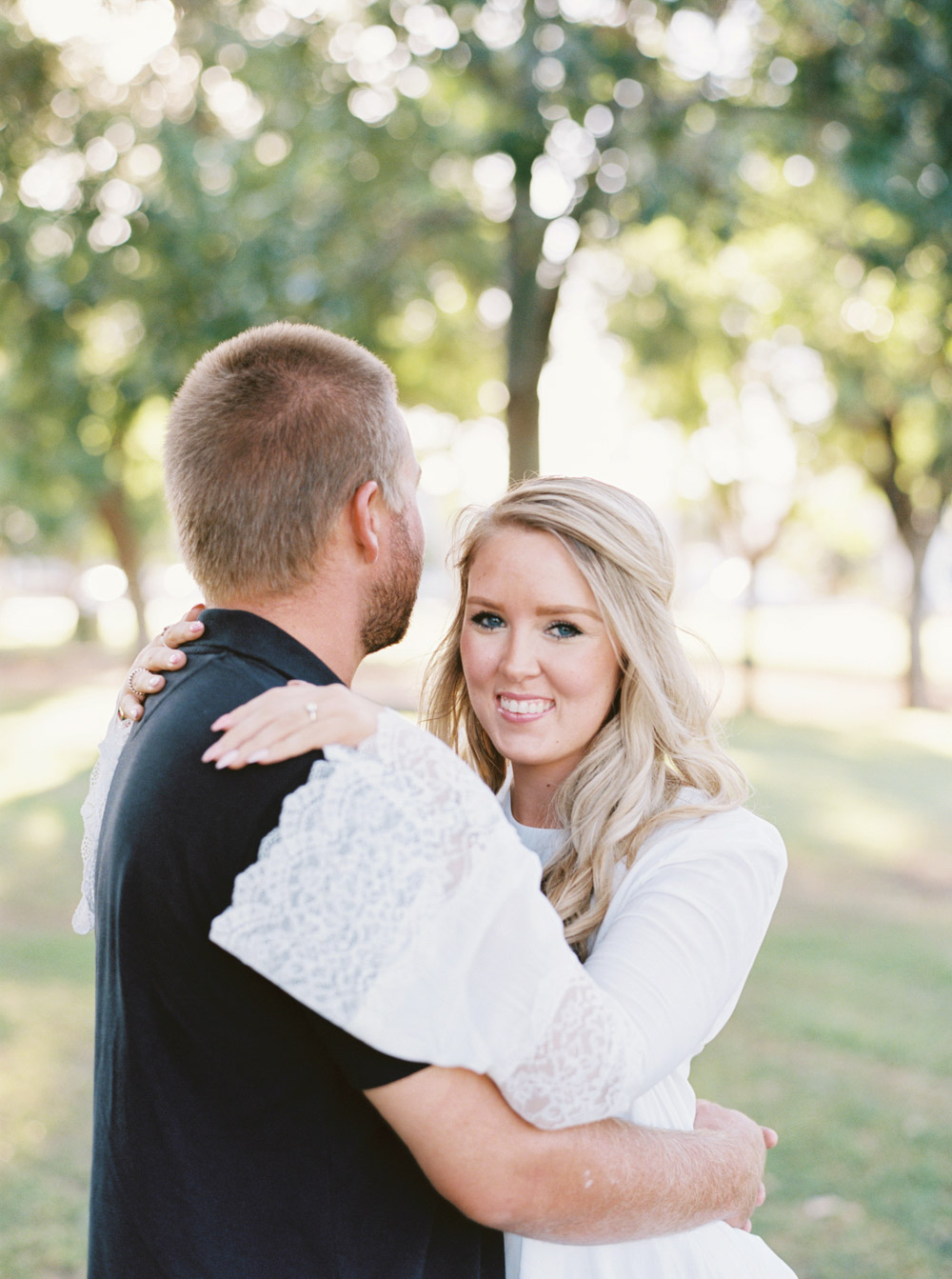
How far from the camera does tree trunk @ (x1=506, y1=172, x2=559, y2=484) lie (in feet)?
28.6

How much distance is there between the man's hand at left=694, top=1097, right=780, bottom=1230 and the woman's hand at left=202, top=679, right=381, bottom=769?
3.59 feet

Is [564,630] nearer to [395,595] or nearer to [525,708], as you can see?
[525,708]

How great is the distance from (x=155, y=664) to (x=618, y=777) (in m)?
1.07

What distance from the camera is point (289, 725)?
59.3 inches

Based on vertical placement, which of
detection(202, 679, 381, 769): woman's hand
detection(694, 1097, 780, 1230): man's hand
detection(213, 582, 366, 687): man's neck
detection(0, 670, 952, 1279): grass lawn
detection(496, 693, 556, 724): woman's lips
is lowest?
detection(0, 670, 952, 1279): grass lawn

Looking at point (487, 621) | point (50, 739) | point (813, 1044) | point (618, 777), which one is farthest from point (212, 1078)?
point (50, 739)

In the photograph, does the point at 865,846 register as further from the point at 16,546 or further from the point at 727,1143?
the point at 16,546

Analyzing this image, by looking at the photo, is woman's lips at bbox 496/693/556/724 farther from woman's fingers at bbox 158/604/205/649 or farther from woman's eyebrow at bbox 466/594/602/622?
woman's fingers at bbox 158/604/205/649

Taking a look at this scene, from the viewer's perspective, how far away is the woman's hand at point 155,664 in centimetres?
178

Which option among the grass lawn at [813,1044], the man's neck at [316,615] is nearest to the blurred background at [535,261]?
the grass lawn at [813,1044]

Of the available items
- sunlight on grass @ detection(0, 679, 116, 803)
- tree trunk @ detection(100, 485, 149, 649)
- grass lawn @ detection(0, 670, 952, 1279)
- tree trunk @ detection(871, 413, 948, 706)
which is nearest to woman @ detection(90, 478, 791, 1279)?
grass lawn @ detection(0, 670, 952, 1279)

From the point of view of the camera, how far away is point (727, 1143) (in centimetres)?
199

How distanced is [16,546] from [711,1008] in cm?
4446

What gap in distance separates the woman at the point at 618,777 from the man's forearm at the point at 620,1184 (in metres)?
0.15
